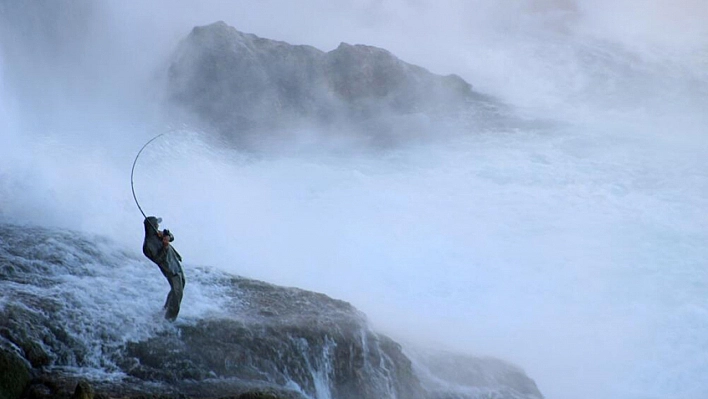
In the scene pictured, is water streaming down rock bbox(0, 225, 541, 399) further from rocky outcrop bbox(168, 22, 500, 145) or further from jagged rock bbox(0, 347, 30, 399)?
rocky outcrop bbox(168, 22, 500, 145)

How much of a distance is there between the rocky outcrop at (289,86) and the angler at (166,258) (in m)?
9.57

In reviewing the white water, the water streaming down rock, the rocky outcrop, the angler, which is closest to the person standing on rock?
the angler

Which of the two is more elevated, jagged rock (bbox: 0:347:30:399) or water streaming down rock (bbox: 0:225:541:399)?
water streaming down rock (bbox: 0:225:541:399)

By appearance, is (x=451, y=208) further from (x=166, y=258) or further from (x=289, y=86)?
(x=166, y=258)

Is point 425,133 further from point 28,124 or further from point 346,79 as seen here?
point 28,124

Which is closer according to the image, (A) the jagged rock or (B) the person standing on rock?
(A) the jagged rock

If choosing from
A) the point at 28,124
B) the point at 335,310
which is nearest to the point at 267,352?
the point at 335,310

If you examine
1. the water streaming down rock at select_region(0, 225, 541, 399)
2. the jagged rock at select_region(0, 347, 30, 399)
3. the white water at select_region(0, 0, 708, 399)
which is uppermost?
the white water at select_region(0, 0, 708, 399)

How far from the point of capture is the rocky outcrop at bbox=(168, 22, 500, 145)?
1797cm

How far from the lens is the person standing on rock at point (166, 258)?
8.02m

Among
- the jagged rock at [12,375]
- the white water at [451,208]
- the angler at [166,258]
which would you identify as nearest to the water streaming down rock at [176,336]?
the jagged rock at [12,375]

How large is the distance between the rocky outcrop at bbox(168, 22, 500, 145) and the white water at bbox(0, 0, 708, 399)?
2.83 feet

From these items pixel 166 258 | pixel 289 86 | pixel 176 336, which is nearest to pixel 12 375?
pixel 176 336

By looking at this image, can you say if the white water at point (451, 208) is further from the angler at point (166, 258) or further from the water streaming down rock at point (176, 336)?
the angler at point (166, 258)
